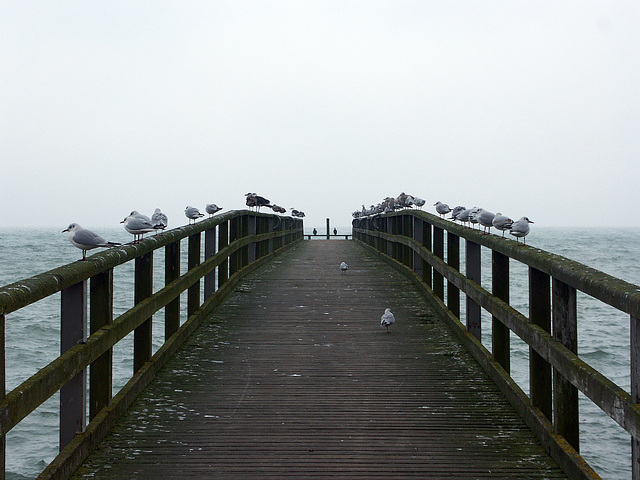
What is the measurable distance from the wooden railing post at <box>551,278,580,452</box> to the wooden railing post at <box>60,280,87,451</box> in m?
2.46

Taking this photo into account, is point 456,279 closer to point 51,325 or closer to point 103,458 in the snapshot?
point 103,458

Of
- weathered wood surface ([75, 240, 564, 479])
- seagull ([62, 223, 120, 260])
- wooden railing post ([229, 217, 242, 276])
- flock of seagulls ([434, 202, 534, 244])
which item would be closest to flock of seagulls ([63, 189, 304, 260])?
seagull ([62, 223, 120, 260])

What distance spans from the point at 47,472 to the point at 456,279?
422cm

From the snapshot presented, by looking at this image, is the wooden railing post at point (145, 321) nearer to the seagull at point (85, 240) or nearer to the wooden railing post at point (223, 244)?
the seagull at point (85, 240)

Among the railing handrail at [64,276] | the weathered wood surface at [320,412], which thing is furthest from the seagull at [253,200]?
the railing handrail at [64,276]

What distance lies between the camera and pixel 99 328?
396 centimetres

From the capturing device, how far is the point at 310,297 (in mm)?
9109

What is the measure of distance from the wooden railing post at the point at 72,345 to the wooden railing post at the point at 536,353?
8.26 ft

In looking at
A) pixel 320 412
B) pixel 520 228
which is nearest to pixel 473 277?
pixel 520 228

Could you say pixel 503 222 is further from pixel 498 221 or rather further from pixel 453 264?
pixel 453 264

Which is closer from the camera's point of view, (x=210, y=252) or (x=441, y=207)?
(x=210, y=252)

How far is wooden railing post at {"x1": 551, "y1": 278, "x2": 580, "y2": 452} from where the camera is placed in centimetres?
344

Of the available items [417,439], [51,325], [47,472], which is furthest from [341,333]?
[51,325]

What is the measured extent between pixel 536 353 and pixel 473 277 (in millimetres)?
2032
